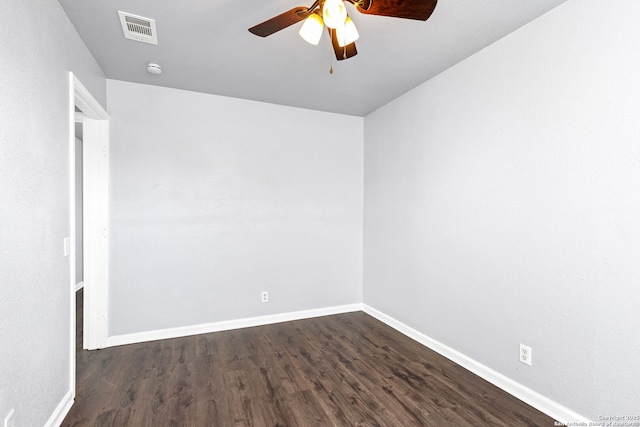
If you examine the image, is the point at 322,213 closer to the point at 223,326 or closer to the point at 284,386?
the point at 223,326

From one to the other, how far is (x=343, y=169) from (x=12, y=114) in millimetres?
3120

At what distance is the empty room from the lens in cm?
164

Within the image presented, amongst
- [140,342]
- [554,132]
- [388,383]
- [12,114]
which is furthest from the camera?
[140,342]

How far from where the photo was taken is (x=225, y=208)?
134 inches

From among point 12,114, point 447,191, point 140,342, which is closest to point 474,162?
point 447,191

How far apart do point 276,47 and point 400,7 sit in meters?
1.21

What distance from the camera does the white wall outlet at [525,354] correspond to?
2070 mm

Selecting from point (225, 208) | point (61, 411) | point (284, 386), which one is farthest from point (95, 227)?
point (284, 386)

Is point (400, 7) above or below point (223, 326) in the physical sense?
above

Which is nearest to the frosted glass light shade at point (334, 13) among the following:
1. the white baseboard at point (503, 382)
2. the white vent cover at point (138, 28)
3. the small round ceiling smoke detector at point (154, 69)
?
the white vent cover at point (138, 28)

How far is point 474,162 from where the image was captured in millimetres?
2492

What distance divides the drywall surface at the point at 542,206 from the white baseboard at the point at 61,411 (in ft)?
9.43

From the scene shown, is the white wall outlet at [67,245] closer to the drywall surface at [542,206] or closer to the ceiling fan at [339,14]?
the ceiling fan at [339,14]

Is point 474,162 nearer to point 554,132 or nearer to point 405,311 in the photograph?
point 554,132
